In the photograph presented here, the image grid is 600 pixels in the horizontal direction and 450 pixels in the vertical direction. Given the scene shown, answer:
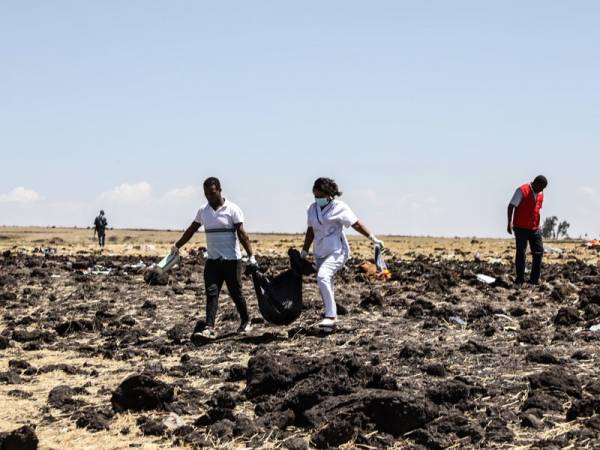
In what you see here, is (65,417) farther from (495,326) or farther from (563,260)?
(563,260)

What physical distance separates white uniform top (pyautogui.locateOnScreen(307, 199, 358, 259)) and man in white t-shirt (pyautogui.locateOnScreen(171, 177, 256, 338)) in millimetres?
864

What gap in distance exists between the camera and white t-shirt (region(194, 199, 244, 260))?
10969 mm

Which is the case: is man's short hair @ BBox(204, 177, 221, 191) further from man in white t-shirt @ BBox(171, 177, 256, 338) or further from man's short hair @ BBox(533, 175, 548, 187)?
man's short hair @ BBox(533, 175, 548, 187)

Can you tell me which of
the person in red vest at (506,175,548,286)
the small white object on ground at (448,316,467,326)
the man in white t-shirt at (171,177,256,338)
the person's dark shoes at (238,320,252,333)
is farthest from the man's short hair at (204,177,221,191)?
the person in red vest at (506,175,548,286)

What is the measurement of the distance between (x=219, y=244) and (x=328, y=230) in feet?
4.45

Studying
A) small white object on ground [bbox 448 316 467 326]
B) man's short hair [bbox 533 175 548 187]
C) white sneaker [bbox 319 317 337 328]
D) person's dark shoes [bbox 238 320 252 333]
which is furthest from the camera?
man's short hair [bbox 533 175 548 187]

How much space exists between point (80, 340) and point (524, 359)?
5825 mm

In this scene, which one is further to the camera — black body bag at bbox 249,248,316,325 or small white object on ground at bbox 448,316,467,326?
small white object on ground at bbox 448,316,467,326

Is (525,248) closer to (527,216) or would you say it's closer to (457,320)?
(527,216)

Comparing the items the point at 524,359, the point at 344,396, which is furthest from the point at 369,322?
the point at 344,396

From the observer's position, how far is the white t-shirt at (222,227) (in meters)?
11.0

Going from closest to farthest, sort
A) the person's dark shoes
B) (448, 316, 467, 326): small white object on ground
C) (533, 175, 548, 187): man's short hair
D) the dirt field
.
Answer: the dirt field, the person's dark shoes, (448, 316, 467, 326): small white object on ground, (533, 175, 548, 187): man's short hair

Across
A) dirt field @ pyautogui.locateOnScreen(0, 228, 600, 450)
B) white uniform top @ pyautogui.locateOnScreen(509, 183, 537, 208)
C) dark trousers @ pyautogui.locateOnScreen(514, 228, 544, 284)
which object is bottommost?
dirt field @ pyautogui.locateOnScreen(0, 228, 600, 450)

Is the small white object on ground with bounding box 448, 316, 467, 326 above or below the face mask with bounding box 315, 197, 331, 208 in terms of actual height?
below
